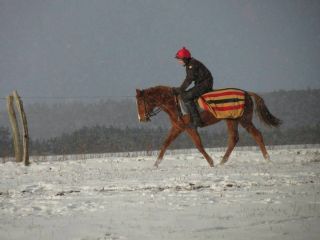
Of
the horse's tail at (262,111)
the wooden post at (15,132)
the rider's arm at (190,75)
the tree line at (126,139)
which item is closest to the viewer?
the rider's arm at (190,75)

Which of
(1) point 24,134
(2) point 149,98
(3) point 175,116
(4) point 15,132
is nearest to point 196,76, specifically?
(3) point 175,116

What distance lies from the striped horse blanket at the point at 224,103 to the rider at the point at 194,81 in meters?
0.23

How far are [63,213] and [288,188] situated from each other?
11.5 feet

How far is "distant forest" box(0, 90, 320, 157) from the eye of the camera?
30.8 metres

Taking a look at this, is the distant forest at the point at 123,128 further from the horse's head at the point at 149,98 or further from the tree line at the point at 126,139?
the horse's head at the point at 149,98

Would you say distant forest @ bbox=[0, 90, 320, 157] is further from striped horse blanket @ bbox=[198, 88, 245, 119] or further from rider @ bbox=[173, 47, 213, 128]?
rider @ bbox=[173, 47, 213, 128]

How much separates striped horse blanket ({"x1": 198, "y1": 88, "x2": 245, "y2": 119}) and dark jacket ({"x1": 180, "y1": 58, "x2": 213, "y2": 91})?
30cm

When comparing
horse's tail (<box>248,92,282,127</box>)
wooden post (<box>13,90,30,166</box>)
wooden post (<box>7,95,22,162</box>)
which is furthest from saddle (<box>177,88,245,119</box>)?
wooden post (<box>7,95,22,162</box>)

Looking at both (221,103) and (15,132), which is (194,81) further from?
(15,132)

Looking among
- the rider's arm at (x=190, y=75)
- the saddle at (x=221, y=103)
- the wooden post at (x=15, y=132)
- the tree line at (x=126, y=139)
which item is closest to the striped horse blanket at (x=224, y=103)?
the saddle at (x=221, y=103)

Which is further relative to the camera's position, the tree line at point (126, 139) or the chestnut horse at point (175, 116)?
the tree line at point (126, 139)

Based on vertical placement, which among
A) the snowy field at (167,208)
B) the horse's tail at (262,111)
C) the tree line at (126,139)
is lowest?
the snowy field at (167,208)

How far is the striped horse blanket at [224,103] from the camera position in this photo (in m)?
13.9

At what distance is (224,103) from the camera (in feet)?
45.9
